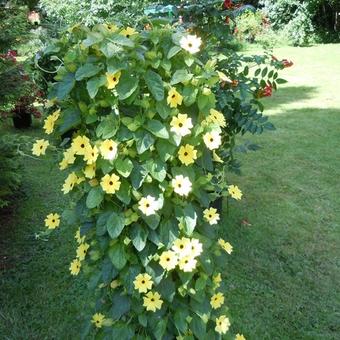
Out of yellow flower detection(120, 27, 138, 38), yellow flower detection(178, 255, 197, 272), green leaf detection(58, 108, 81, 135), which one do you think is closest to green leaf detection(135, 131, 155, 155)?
green leaf detection(58, 108, 81, 135)

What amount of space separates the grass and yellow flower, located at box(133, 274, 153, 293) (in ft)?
2.06

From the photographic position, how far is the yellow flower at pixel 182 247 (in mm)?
1592

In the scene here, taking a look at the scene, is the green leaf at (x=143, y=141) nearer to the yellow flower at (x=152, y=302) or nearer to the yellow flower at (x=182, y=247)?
the yellow flower at (x=182, y=247)

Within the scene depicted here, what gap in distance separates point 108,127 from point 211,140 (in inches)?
15.2

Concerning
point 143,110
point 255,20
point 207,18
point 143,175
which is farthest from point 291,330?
point 255,20

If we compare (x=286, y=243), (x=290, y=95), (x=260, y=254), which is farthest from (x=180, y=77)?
(x=290, y=95)

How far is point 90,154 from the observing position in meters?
1.50

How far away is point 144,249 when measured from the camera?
5.35ft

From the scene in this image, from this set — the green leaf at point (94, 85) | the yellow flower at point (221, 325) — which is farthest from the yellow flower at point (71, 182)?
the yellow flower at point (221, 325)

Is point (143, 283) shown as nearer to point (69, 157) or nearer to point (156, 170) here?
point (156, 170)

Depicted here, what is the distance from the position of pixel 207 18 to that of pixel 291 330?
6.70 feet

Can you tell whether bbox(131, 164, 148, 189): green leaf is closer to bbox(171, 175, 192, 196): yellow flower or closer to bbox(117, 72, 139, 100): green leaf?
bbox(171, 175, 192, 196): yellow flower

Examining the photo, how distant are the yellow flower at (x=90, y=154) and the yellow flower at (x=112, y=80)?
223 millimetres

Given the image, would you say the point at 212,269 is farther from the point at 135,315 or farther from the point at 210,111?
the point at 210,111
